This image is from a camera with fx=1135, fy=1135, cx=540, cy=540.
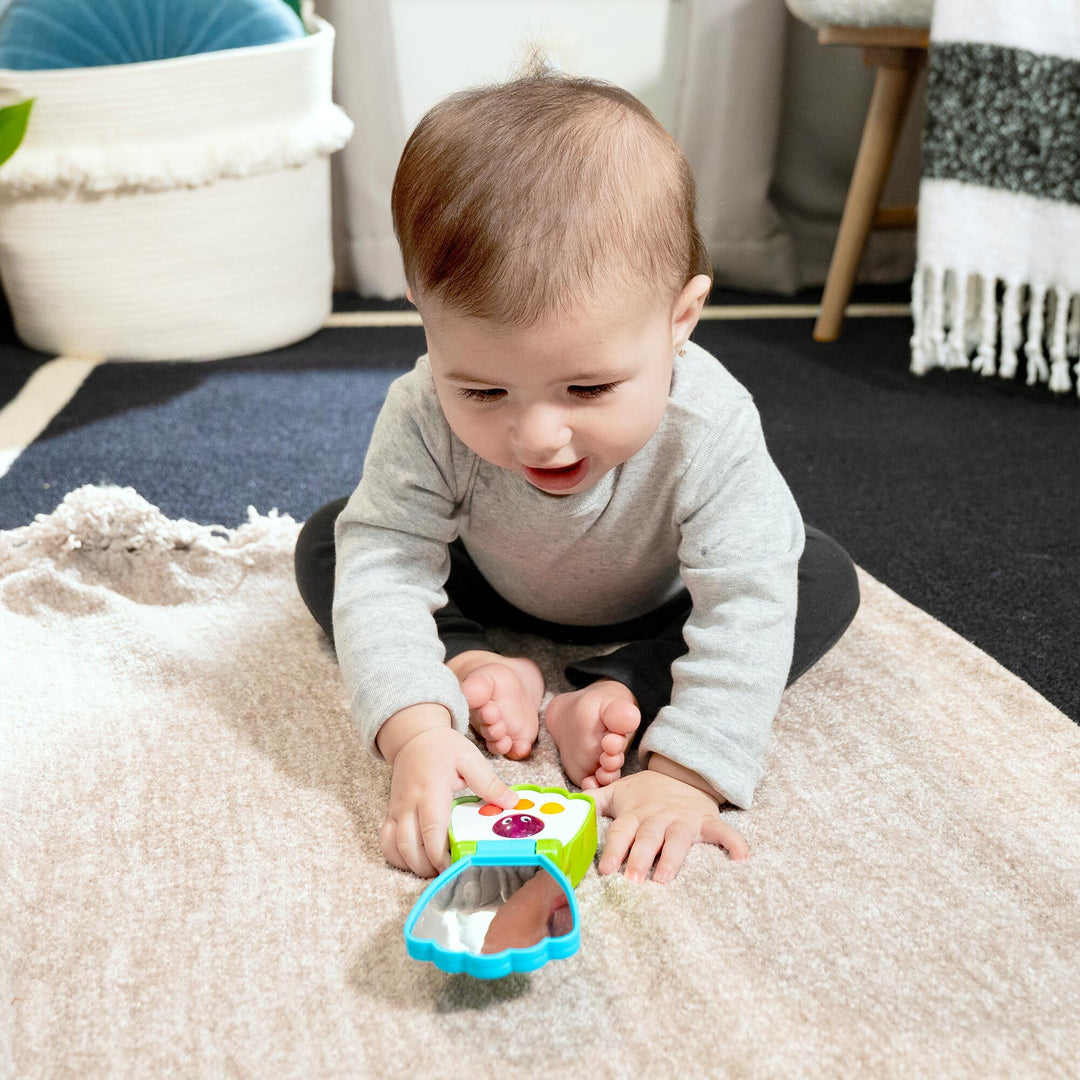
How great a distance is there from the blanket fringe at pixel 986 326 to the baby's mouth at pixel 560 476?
0.82 m

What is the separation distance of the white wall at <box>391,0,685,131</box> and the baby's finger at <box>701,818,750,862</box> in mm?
1384

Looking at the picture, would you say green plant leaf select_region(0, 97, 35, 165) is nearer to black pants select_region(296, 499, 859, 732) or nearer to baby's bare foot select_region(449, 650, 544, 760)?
black pants select_region(296, 499, 859, 732)

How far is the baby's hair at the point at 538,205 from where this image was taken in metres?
0.52

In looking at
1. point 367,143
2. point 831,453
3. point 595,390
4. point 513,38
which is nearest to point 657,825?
point 595,390

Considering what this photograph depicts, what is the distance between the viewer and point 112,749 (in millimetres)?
649

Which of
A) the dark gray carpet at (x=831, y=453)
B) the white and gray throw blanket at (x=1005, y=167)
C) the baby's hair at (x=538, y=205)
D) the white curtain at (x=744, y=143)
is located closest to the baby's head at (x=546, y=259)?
the baby's hair at (x=538, y=205)

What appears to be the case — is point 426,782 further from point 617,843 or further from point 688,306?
point 688,306

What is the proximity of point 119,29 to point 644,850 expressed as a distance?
1160 millimetres

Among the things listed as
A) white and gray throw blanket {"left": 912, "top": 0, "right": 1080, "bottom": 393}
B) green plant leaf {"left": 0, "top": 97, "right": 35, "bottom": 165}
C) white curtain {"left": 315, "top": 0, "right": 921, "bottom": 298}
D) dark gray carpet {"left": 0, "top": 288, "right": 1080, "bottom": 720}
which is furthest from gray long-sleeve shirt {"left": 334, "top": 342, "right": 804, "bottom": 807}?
white curtain {"left": 315, "top": 0, "right": 921, "bottom": 298}

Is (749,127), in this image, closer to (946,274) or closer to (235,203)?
(946,274)

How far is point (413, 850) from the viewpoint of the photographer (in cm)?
55

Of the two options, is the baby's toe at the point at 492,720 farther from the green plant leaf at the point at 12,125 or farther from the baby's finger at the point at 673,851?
the green plant leaf at the point at 12,125

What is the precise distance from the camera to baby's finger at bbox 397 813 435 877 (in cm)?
55

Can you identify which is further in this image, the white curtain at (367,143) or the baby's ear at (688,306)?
the white curtain at (367,143)
